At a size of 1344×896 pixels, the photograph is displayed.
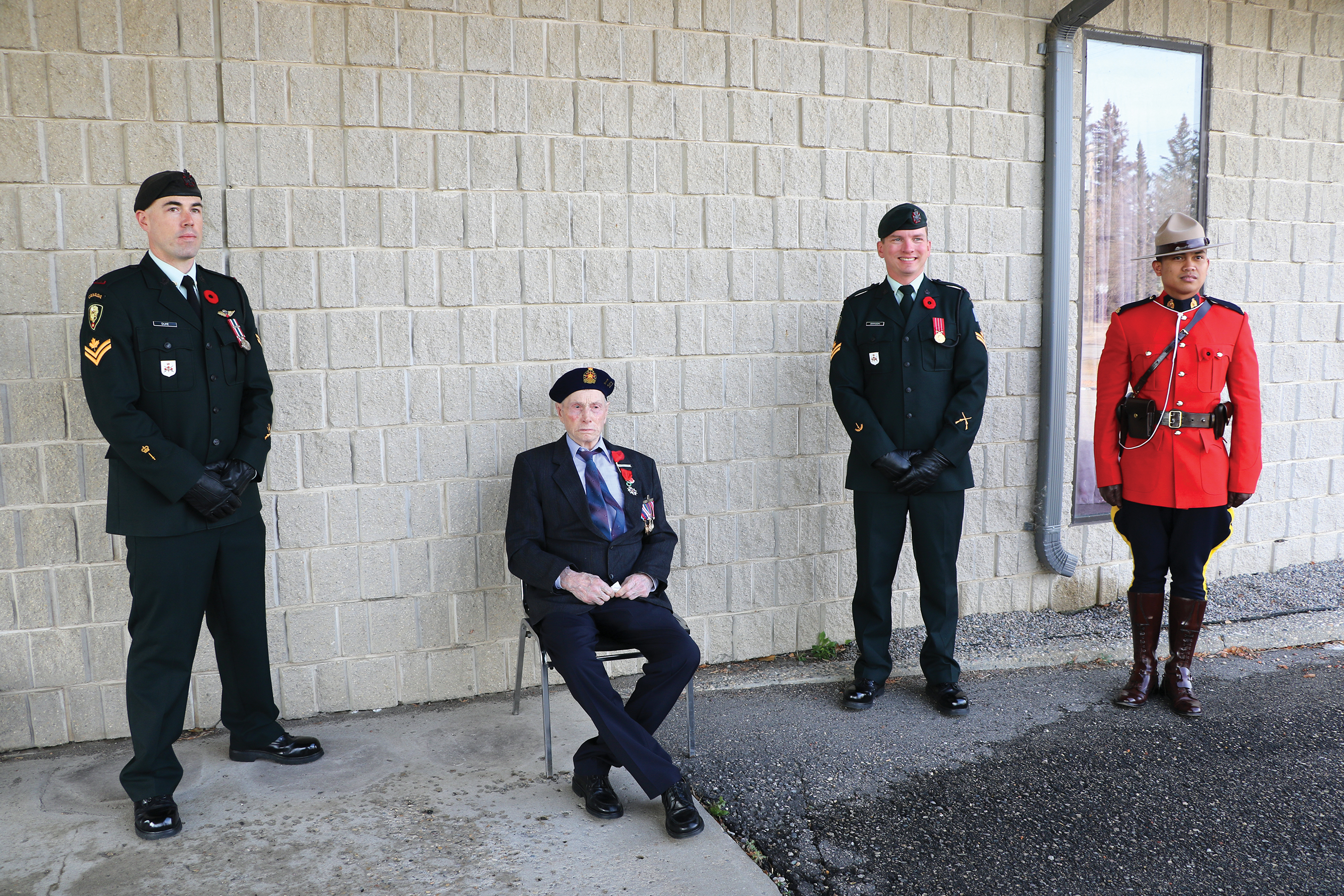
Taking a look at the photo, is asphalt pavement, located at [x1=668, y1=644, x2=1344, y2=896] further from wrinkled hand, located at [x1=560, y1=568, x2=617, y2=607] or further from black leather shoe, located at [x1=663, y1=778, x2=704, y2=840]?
wrinkled hand, located at [x1=560, y1=568, x2=617, y2=607]

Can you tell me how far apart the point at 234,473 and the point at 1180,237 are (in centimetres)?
347

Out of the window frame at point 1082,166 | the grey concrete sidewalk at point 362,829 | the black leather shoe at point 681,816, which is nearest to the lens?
the grey concrete sidewalk at point 362,829

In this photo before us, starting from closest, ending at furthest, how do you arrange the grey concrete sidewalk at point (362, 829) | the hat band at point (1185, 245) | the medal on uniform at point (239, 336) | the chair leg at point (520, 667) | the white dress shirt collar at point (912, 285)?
the grey concrete sidewalk at point (362, 829) < the medal on uniform at point (239, 336) < the chair leg at point (520, 667) < the hat band at point (1185, 245) < the white dress shirt collar at point (912, 285)

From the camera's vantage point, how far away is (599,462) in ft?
11.0

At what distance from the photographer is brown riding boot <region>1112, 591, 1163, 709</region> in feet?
12.5

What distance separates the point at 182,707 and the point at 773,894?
188 centimetres

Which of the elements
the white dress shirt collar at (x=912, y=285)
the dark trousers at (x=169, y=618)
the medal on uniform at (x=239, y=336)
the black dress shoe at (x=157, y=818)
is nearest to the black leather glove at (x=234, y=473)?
the dark trousers at (x=169, y=618)

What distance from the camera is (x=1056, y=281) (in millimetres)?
4555

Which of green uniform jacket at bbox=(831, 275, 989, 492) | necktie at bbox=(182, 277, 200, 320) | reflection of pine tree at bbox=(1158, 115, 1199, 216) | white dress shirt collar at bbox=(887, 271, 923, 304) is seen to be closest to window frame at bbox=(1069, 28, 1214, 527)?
reflection of pine tree at bbox=(1158, 115, 1199, 216)

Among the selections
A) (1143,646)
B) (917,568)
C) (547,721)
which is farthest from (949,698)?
(547,721)

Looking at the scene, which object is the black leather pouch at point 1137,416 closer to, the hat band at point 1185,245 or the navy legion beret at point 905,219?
the hat band at point 1185,245

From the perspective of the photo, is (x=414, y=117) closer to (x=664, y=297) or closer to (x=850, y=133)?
(x=664, y=297)

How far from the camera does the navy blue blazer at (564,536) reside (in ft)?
10.6

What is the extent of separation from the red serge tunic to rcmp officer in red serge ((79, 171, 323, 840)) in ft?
10.5
